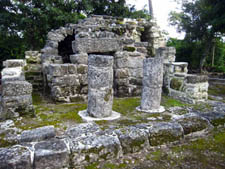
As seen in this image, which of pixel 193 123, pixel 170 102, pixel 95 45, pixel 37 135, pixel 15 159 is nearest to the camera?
pixel 15 159

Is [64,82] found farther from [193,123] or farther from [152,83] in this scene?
[193,123]

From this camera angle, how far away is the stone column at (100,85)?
391 cm

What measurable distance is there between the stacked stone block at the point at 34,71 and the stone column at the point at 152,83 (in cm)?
384

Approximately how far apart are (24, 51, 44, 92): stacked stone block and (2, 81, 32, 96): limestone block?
8.68 ft

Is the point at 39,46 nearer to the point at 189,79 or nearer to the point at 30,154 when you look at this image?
the point at 189,79

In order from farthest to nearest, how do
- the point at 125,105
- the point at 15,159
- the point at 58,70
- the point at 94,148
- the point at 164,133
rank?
the point at 125,105, the point at 58,70, the point at 164,133, the point at 94,148, the point at 15,159

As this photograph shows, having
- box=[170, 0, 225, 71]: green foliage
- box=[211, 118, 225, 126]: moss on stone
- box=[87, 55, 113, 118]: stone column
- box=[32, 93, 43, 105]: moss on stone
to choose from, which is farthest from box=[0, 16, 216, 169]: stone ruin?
box=[170, 0, 225, 71]: green foliage

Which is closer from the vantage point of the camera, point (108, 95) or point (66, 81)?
point (108, 95)

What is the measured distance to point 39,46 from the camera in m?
14.7

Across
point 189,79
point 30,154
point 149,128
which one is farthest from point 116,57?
point 30,154

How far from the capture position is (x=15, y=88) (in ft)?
12.3

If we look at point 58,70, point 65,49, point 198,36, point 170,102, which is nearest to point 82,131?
point 58,70

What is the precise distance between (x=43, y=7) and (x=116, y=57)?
9409mm

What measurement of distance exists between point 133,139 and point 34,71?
4906 mm
